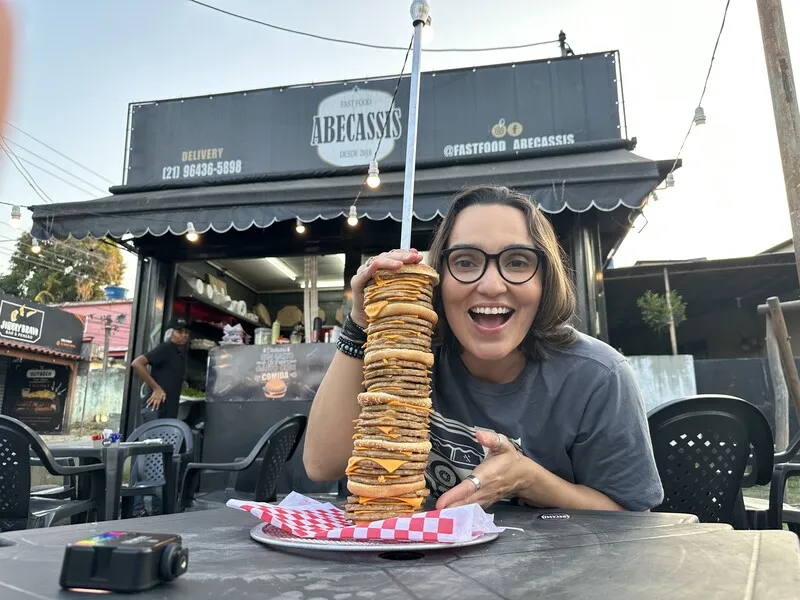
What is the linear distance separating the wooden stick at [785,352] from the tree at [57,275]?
3127cm

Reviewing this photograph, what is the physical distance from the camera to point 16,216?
614 cm

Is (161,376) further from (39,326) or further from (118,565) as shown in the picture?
(39,326)

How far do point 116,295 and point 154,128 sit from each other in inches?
705

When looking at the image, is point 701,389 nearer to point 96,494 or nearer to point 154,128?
point 96,494

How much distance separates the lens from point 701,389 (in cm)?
821

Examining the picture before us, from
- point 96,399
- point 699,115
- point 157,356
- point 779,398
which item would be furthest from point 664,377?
point 96,399

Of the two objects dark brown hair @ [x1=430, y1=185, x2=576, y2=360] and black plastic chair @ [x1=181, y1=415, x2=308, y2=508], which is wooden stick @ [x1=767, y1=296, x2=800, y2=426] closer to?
dark brown hair @ [x1=430, y1=185, x2=576, y2=360]

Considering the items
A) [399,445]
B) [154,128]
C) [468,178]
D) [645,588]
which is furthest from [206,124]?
[645,588]

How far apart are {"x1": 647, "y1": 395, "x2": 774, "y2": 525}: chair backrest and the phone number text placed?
6.64m

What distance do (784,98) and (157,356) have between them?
6.97 meters

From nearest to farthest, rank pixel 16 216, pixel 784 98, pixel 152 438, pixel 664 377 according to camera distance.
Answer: pixel 784 98 < pixel 152 438 < pixel 16 216 < pixel 664 377

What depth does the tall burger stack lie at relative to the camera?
1.15 m

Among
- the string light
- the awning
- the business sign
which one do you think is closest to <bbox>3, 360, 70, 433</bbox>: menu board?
the business sign

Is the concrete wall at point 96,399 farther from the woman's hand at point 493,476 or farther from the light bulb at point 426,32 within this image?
the woman's hand at point 493,476
